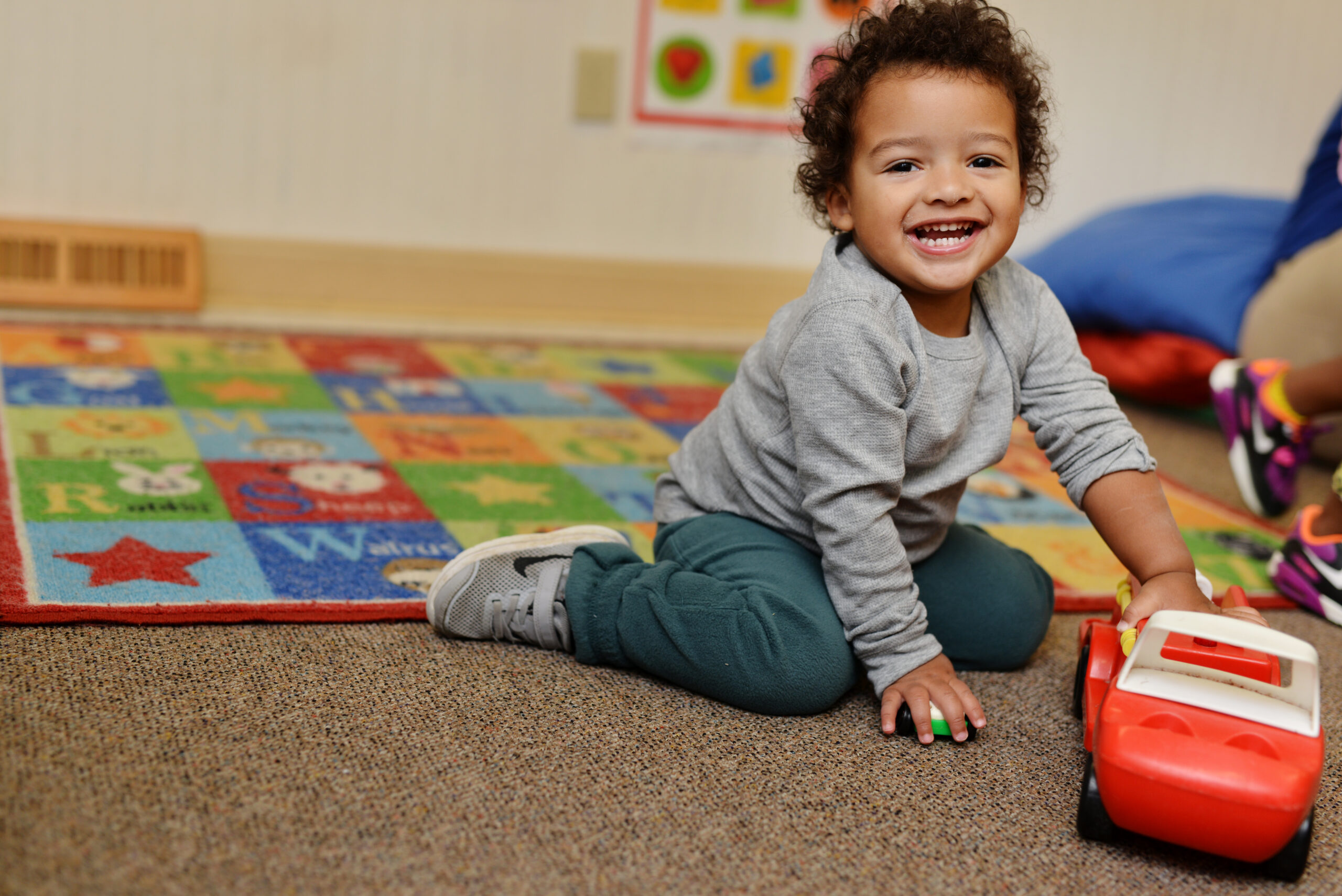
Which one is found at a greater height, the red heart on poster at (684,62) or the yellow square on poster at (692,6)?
the yellow square on poster at (692,6)

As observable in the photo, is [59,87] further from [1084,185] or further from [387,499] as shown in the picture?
[1084,185]

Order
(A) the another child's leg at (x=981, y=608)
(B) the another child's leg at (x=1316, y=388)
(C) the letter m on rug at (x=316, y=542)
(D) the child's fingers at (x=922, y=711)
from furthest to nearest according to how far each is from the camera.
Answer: (B) the another child's leg at (x=1316, y=388)
(C) the letter m on rug at (x=316, y=542)
(A) the another child's leg at (x=981, y=608)
(D) the child's fingers at (x=922, y=711)

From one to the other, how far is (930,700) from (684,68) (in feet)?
5.26

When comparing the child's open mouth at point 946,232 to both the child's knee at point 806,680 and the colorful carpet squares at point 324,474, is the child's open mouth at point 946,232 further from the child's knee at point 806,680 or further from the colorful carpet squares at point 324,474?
the colorful carpet squares at point 324,474

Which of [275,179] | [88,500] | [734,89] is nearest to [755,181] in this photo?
[734,89]

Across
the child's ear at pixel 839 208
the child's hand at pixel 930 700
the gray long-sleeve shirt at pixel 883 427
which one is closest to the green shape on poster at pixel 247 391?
the gray long-sleeve shirt at pixel 883 427

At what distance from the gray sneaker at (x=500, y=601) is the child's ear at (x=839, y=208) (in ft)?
1.08

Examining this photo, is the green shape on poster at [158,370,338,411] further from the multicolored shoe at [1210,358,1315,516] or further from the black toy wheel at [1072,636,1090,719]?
the multicolored shoe at [1210,358,1315,516]

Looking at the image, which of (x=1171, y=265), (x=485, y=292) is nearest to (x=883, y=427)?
(x=1171, y=265)

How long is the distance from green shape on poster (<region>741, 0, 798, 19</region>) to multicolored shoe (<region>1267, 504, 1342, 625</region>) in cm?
135

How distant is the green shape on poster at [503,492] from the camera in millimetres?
1209

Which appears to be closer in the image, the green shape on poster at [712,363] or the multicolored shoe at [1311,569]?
the multicolored shoe at [1311,569]

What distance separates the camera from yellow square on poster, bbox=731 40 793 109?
7.23 feet

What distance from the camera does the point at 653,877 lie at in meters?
0.65
